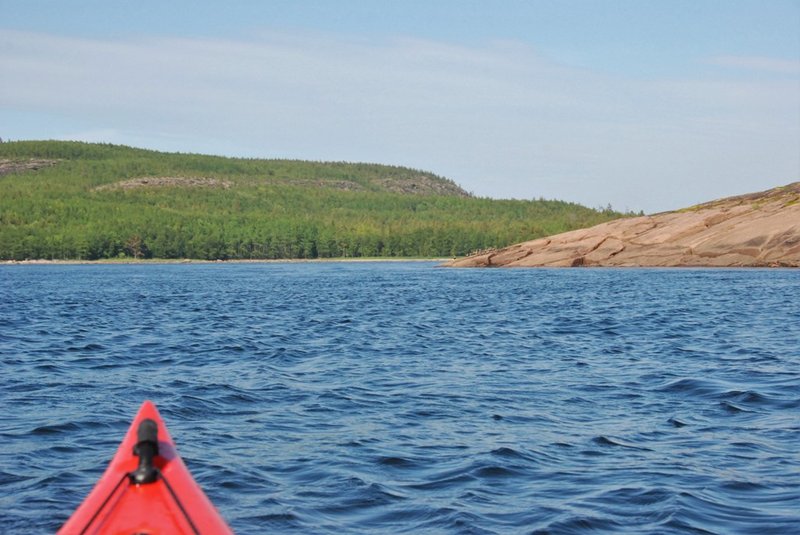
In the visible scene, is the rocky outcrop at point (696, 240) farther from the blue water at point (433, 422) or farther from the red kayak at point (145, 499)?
the red kayak at point (145, 499)

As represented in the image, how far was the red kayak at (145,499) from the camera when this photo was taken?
25.2 feet

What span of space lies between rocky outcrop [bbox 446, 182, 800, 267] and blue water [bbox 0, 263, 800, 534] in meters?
68.7

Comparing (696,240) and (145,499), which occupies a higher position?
(696,240)

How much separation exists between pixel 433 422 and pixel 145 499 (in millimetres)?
10646

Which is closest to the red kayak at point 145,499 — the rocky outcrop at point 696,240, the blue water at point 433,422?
the blue water at point 433,422

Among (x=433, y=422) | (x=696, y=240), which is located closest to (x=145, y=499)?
(x=433, y=422)

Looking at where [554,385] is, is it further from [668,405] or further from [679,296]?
[679,296]

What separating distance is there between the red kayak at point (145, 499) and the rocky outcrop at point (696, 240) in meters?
102

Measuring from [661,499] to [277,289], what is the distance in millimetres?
68986

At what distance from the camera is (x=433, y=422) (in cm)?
1817

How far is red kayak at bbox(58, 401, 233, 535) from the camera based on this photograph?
769 centimetres

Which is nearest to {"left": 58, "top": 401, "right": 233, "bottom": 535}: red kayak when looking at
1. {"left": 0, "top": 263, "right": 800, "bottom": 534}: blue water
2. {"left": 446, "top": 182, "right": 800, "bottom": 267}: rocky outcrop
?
{"left": 0, "top": 263, "right": 800, "bottom": 534}: blue water

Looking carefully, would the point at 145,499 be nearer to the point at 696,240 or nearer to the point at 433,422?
the point at 433,422

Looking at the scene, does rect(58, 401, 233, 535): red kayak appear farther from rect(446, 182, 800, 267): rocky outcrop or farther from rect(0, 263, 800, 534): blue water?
rect(446, 182, 800, 267): rocky outcrop
